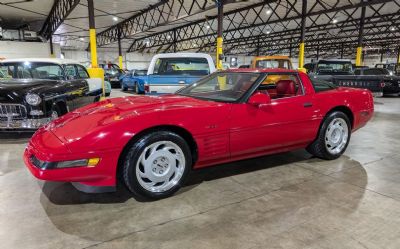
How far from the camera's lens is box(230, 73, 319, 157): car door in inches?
123

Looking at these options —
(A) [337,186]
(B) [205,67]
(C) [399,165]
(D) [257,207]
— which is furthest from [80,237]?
(B) [205,67]

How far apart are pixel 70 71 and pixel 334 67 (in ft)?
Result: 34.9

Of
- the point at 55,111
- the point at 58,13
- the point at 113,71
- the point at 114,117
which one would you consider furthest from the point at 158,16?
the point at 114,117

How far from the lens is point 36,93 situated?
16.1 feet

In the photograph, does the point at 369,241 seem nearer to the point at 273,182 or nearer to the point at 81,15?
the point at 273,182

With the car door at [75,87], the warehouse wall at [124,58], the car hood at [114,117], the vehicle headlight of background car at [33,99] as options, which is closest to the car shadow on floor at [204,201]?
the car hood at [114,117]

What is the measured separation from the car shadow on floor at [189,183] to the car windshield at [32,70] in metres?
3.81

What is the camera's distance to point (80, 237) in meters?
2.18

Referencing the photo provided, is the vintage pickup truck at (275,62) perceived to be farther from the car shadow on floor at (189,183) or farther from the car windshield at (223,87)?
the car windshield at (223,87)

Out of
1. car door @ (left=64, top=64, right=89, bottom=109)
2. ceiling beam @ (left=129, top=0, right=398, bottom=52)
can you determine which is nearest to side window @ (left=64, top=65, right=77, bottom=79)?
car door @ (left=64, top=64, right=89, bottom=109)

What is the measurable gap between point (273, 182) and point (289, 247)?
3.98 ft

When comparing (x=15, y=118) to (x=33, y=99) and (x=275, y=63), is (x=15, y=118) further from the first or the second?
(x=275, y=63)

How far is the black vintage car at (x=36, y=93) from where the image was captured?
487cm

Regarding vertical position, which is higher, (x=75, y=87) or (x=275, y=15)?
(x=275, y=15)
